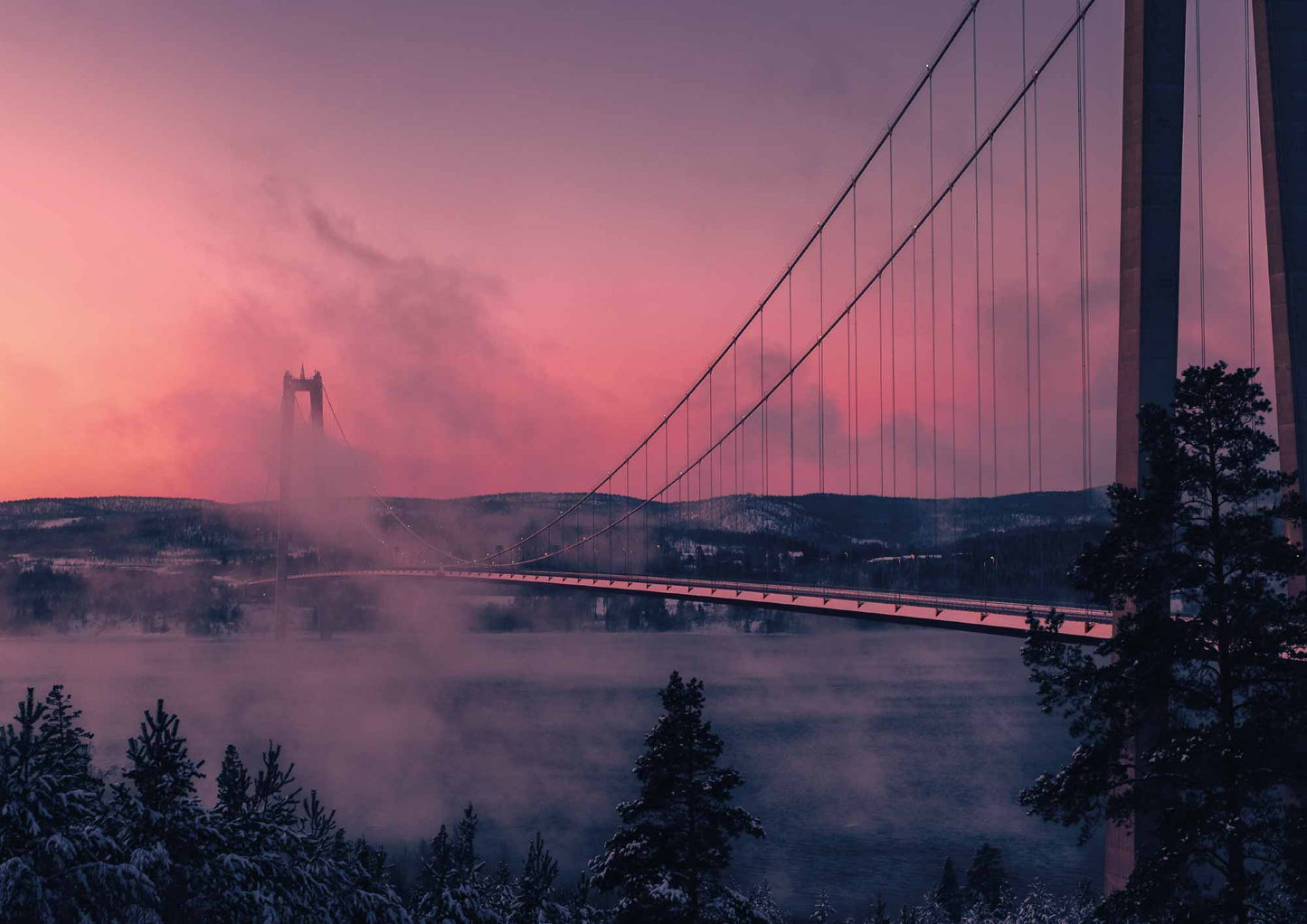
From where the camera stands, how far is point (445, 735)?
8719cm

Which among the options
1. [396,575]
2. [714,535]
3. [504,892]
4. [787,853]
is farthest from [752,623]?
[504,892]

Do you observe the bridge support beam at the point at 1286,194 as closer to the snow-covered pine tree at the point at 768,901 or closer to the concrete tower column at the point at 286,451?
the snow-covered pine tree at the point at 768,901

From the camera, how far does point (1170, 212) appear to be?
1912cm

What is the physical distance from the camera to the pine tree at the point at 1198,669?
42.4 feet

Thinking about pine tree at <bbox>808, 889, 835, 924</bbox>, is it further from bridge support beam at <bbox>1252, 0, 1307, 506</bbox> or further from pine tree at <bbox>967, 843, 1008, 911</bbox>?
bridge support beam at <bbox>1252, 0, 1307, 506</bbox>

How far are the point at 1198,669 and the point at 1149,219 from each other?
26.2 feet

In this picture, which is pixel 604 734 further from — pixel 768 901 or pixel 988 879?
pixel 768 901

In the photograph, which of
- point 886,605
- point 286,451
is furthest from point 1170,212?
point 286,451

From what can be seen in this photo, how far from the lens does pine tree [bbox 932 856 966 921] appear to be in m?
44.9

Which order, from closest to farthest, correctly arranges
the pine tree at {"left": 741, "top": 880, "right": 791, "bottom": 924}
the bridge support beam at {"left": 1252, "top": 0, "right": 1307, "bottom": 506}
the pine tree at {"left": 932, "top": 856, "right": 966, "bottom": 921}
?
the bridge support beam at {"left": 1252, "top": 0, "right": 1307, "bottom": 506}, the pine tree at {"left": 741, "top": 880, "right": 791, "bottom": 924}, the pine tree at {"left": 932, "top": 856, "right": 966, "bottom": 921}

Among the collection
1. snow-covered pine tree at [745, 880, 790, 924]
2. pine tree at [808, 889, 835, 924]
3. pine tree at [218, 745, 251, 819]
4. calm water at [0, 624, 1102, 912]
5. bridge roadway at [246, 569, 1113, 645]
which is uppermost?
bridge roadway at [246, 569, 1113, 645]

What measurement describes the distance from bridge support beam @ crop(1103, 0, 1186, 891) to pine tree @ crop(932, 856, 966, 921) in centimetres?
2823

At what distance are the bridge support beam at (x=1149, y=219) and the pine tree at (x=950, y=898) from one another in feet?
92.6

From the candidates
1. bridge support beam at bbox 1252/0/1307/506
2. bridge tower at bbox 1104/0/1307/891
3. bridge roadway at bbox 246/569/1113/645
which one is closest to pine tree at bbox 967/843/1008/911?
bridge roadway at bbox 246/569/1113/645
